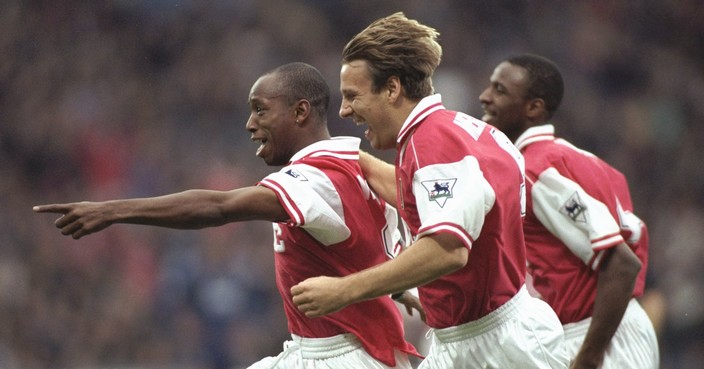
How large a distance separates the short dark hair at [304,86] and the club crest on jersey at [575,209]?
49.2 inches

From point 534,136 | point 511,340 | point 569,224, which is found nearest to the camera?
point 511,340

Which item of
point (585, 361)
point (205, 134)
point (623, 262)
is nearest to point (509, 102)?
point (623, 262)

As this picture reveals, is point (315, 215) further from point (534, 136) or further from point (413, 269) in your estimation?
point (534, 136)

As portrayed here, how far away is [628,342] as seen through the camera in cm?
529

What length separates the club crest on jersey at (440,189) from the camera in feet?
12.0

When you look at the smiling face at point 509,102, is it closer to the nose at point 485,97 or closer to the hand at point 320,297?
the nose at point 485,97

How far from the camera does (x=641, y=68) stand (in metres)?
12.7

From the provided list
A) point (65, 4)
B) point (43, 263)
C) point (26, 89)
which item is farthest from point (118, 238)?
point (65, 4)

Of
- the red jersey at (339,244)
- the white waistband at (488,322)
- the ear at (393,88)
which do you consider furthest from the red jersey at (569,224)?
the ear at (393,88)

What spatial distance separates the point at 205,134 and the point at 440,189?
8722mm

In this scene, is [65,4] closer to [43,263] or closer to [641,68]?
[43,263]

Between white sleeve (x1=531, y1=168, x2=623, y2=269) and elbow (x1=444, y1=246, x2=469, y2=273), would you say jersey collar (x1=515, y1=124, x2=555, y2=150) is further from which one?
elbow (x1=444, y1=246, x2=469, y2=273)

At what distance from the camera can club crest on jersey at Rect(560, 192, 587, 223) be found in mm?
4984

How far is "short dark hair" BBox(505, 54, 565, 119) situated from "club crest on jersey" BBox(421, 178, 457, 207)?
2152mm
